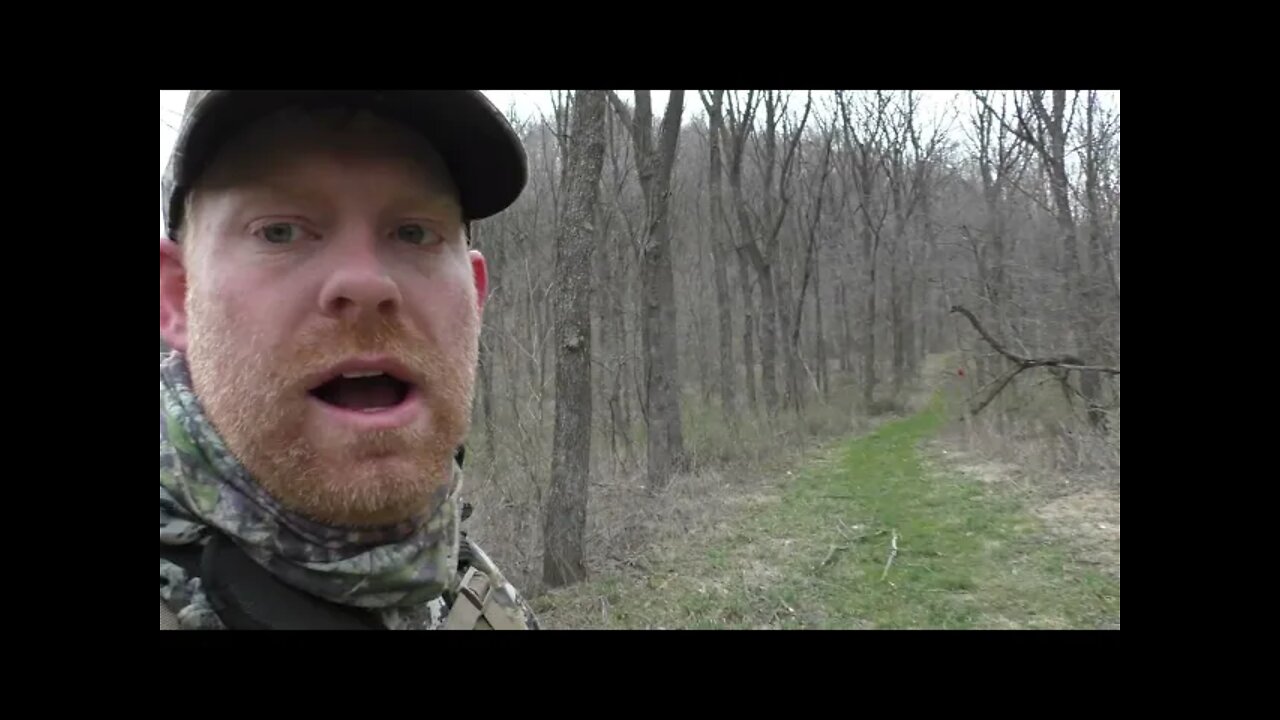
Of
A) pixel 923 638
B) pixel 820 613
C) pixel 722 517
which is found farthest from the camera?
pixel 722 517

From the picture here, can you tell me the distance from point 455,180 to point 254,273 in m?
0.42

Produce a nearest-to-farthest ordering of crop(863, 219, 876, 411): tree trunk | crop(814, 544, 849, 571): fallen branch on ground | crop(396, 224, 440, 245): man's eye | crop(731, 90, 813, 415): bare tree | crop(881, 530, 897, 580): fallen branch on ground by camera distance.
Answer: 1. crop(396, 224, 440, 245): man's eye
2. crop(881, 530, 897, 580): fallen branch on ground
3. crop(814, 544, 849, 571): fallen branch on ground
4. crop(731, 90, 813, 415): bare tree
5. crop(863, 219, 876, 411): tree trunk

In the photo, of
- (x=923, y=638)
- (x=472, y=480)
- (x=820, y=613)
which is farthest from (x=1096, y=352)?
(x=923, y=638)

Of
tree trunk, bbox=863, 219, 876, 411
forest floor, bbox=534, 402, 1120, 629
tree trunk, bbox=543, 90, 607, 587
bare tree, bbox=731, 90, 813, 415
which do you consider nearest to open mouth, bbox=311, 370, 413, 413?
forest floor, bbox=534, 402, 1120, 629

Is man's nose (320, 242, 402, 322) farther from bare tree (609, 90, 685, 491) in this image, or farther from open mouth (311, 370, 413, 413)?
bare tree (609, 90, 685, 491)

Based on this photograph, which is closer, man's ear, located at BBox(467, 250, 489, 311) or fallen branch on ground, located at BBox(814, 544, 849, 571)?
man's ear, located at BBox(467, 250, 489, 311)

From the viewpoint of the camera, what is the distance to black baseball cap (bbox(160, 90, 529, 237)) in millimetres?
996

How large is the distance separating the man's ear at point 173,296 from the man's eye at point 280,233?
22cm

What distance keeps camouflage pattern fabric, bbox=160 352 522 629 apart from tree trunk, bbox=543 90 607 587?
3925 mm

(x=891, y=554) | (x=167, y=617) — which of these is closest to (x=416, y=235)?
(x=167, y=617)

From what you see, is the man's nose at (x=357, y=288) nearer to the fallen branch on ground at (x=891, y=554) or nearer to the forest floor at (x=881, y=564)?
the forest floor at (x=881, y=564)

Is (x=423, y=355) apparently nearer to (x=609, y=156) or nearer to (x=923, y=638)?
(x=923, y=638)

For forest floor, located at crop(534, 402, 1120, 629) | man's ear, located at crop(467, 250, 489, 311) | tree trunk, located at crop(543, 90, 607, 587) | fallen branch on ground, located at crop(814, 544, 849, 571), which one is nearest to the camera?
man's ear, located at crop(467, 250, 489, 311)

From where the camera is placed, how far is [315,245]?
97 cm
